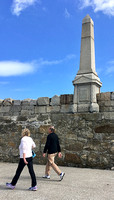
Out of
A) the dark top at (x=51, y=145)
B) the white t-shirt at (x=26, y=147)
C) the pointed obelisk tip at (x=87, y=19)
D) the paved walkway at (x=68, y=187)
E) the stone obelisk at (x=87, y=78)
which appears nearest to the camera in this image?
the paved walkway at (x=68, y=187)

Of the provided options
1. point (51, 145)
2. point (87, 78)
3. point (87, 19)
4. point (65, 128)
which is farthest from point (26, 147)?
point (87, 19)

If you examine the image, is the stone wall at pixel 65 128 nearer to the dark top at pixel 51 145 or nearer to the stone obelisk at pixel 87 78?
the stone obelisk at pixel 87 78

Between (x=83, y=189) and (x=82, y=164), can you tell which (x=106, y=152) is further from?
(x=83, y=189)

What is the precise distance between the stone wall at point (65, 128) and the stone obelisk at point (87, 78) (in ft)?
0.70

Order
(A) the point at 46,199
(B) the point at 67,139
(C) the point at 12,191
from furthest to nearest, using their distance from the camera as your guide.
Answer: (B) the point at 67,139, (C) the point at 12,191, (A) the point at 46,199

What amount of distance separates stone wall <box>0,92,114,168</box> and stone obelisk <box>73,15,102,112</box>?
0.21 m

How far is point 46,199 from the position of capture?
335 cm

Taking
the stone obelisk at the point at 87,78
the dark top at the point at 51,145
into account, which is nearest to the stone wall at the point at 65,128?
the stone obelisk at the point at 87,78

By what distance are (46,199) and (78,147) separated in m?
2.90

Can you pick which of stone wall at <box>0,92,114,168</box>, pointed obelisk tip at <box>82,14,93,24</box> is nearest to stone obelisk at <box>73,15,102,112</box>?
pointed obelisk tip at <box>82,14,93,24</box>

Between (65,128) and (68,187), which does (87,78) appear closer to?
(65,128)

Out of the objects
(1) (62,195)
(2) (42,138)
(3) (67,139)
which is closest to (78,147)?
(3) (67,139)

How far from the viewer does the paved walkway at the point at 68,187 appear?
3498 millimetres

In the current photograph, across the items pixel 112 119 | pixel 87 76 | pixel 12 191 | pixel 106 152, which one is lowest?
pixel 12 191
